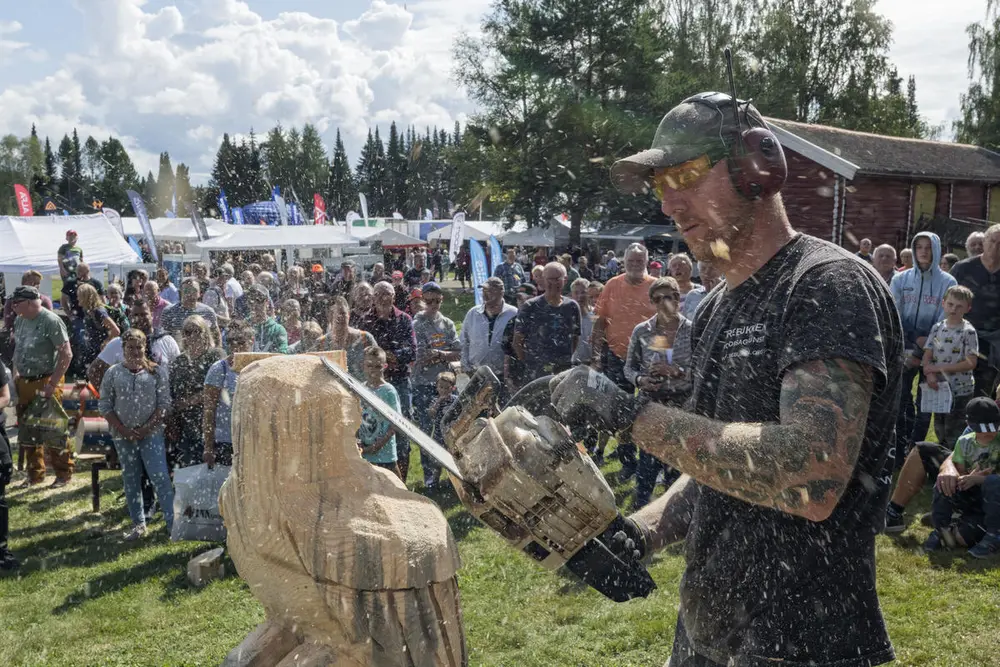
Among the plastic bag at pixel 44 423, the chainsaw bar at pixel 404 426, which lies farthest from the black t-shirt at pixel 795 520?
the plastic bag at pixel 44 423

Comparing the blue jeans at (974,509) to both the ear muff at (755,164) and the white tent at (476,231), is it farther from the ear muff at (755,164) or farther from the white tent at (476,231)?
the white tent at (476,231)

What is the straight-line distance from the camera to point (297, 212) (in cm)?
3238

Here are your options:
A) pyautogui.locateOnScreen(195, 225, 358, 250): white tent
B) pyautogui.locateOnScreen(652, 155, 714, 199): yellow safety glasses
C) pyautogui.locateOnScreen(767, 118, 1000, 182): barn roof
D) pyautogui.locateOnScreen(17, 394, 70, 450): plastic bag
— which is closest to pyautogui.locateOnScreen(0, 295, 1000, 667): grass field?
pyautogui.locateOnScreen(17, 394, 70, 450): plastic bag

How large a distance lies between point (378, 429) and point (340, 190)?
74.4 meters

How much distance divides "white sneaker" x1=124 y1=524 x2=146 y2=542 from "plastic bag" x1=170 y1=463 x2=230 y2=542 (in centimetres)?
91

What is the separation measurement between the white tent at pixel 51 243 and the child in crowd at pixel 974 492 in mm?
12306

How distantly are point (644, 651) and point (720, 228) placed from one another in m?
3.09

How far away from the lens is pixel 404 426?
1.55m

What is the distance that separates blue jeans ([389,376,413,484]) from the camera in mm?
6426

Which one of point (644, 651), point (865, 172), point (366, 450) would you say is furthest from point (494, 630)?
point (865, 172)

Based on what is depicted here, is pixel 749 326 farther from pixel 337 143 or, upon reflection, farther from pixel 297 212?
pixel 337 143

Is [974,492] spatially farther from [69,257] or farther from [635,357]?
[69,257]

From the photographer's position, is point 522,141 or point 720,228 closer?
point 720,228

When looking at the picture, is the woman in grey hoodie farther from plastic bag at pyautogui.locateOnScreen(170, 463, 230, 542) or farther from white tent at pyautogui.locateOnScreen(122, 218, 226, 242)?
white tent at pyautogui.locateOnScreen(122, 218, 226, 242)
